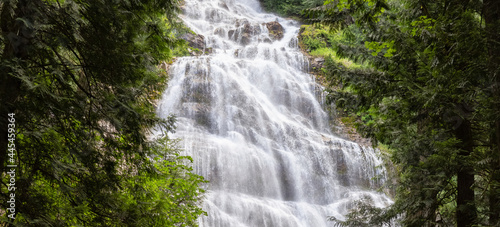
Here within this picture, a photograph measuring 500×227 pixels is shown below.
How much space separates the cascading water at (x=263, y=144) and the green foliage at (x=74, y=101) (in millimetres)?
7778

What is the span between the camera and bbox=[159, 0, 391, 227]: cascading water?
13094 millimetres

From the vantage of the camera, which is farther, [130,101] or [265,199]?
[265,199]

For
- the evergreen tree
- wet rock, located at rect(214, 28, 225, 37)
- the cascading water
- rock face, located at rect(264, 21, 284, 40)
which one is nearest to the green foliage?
the evergreen tree

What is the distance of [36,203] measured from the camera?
311 cm

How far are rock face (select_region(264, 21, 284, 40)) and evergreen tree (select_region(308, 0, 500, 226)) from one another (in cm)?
1950

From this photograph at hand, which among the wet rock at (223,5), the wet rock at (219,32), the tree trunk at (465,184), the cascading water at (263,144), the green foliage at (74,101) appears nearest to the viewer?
the green foliage at (74,101)

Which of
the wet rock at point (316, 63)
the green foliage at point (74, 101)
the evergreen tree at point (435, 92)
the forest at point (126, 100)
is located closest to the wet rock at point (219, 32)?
the wet rock at point (316, 63)

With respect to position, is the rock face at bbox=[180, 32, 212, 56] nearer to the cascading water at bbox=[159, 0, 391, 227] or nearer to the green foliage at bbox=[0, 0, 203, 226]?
the cascading water at bbox=[159, 0, 391, 227]

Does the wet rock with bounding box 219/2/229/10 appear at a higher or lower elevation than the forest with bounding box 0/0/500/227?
higher

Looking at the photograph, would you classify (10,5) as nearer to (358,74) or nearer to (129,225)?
(129,225)

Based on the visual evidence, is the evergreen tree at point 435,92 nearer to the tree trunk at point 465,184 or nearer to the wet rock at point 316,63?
the tree trunk at point 465,184

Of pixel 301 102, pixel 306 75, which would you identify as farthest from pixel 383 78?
pixel 306 75

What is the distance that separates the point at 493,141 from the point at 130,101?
5.03 meters

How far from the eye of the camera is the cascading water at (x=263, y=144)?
43.0 ft
